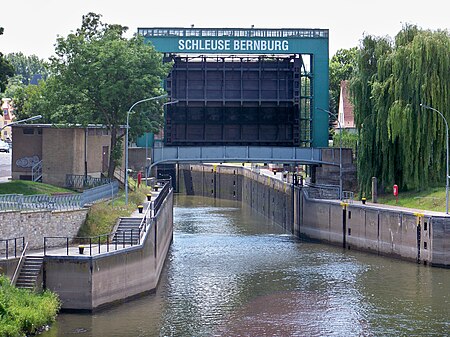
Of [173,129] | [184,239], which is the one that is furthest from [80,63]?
[173,129]

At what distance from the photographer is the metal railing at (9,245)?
42.4 metres

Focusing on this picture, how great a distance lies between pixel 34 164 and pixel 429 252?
24519 mm

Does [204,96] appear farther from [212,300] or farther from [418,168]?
[212,300]

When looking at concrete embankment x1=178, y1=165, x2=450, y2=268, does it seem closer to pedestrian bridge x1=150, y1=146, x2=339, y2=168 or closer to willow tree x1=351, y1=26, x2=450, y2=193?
pedestrian bridge x1=150, y1=146, x2=339, y2=168

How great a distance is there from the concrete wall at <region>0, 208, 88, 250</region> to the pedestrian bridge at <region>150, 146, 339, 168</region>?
102 ft

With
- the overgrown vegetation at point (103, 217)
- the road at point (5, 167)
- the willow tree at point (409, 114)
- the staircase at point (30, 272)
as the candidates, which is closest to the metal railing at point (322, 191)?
the willow tree at point (409, 114)

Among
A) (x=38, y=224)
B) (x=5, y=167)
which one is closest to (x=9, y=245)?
(x=38, y=224)

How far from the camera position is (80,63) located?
211ft

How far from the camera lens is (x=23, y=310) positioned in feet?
126

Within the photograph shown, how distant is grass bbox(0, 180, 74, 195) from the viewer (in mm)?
53375

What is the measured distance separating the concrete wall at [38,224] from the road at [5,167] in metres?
16.9

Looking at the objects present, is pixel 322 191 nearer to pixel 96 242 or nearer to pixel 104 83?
pixel 104 83

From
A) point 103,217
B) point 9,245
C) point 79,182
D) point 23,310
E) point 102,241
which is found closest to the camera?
point 23,310

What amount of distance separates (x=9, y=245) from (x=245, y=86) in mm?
41513
